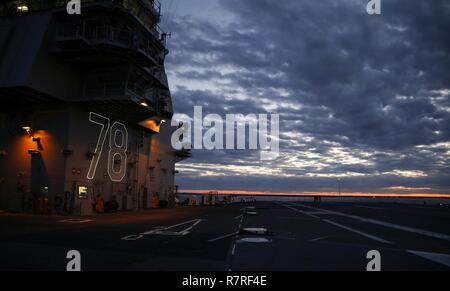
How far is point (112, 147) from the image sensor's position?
3550 cm

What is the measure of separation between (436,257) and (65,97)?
29494 millimetres

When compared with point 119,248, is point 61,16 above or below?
above

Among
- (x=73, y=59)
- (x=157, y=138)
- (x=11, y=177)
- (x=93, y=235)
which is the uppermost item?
(x=73, y=59)

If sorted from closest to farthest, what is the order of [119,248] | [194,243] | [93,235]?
[119,248] → [194,243] → [93,235]

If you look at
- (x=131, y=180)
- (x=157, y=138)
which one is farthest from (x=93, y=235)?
(x=157, y=138)

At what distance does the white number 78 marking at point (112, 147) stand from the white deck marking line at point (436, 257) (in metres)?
28.1

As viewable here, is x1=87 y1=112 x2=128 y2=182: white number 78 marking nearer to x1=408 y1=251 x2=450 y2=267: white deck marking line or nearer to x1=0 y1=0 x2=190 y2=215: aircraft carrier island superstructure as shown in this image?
x1=0 y1=0 x2=190 y2=215: aircraft carrier island superstructure

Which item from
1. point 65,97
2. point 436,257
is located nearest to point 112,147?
point 65,97

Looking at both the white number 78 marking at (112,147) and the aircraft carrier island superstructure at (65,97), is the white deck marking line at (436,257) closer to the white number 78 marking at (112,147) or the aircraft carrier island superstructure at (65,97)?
the aircraft carrier island superstructure at (65,97)

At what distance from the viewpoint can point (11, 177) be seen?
31.2 meters

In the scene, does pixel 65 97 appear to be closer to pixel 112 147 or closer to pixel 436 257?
pixel 112 147

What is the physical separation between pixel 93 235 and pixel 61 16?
22199 mm
